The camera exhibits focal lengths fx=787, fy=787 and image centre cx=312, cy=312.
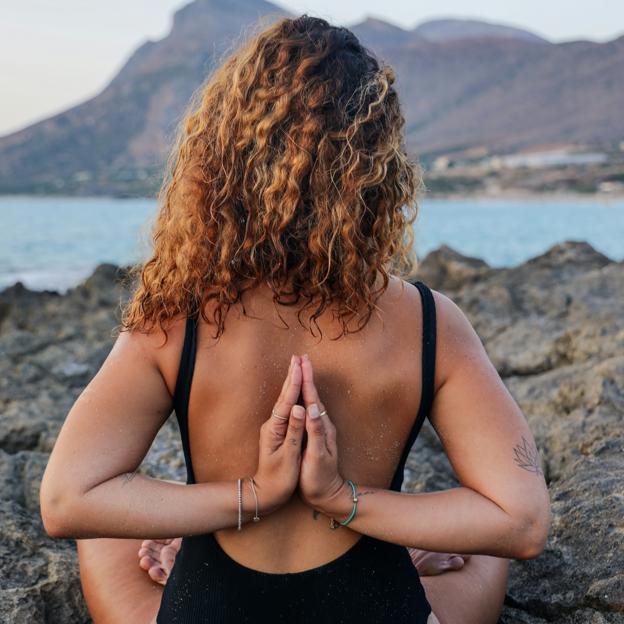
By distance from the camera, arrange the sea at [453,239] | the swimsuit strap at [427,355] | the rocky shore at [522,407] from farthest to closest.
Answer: the sea at [453,239] → the rocky shore at [522,407] → the swimsuit strap at [427,355]

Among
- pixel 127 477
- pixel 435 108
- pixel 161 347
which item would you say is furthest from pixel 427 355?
pixel 435 108

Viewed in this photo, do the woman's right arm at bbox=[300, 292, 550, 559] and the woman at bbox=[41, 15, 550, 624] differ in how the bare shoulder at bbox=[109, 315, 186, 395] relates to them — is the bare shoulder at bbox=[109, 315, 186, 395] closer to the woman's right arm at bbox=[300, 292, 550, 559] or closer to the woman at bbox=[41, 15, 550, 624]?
the woman at bbox=[41, 15, 550, 624]

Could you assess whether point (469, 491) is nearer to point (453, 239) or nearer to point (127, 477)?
point (127, 477)

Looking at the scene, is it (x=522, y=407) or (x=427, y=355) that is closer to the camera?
(x=427, y=355)

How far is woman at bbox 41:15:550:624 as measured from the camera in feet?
5.10

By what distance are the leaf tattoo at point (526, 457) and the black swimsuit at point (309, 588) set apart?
21 centimetres

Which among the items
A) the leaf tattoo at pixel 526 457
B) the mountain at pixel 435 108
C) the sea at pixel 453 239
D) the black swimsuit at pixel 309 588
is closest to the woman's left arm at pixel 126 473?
the black swimsuit at pixel 309 588

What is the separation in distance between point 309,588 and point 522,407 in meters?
2.36

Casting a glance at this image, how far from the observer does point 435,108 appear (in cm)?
16000

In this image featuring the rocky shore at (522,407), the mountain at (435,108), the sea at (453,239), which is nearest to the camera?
the rocky shore at (522,407)

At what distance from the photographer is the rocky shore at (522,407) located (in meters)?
2.34

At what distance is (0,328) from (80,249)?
2533cm

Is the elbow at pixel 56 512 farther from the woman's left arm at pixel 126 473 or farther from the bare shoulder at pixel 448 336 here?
the bare shoulder at pixel 448 336

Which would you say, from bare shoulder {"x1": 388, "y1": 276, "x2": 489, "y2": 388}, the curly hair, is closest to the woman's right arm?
bare shoulder {"x1": 388, "y1": 276, "x2": 489, "y2": 388}
